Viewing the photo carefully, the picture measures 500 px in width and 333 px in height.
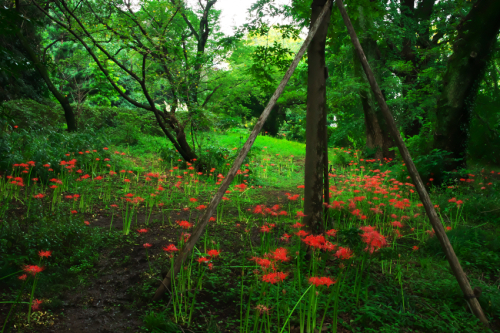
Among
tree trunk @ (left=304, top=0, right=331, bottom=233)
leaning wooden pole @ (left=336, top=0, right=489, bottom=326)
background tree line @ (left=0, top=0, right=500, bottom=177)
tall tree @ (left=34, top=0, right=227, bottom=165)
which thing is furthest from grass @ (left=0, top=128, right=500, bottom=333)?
tall tree @ (left=34, top=0, right=227, bottom=165)

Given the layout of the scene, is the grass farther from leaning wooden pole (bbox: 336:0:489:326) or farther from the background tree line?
the background tree line

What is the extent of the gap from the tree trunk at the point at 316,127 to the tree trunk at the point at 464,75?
15.1ft

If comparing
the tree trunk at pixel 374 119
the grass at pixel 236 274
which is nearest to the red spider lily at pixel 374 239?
the grass at pixel 236 274

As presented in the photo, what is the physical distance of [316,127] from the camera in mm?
3781

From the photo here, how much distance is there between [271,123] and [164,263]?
1877 centimetres

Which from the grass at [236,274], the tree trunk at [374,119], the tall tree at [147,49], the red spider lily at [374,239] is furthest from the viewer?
the tree trunk at [374,119]

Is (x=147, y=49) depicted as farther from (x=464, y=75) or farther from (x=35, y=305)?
(x=464, y=75)

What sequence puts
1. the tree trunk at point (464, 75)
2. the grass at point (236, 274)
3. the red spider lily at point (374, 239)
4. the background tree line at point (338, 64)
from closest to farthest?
1. the grass at point (236, 274)
2. the red spider lily at point (374, 239)
3. the background tree line at point (338, 64)
4. the tree trunk at point (464, 75)

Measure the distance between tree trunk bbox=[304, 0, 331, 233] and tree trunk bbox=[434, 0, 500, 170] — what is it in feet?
15.1

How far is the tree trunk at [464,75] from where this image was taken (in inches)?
244

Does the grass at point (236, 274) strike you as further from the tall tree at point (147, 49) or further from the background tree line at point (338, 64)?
the tall tree at point (147, 49)

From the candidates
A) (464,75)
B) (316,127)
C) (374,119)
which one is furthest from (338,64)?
(316,127)

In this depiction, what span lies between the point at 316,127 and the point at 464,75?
499 cm

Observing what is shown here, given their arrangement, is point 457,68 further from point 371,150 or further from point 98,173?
point 98,173
